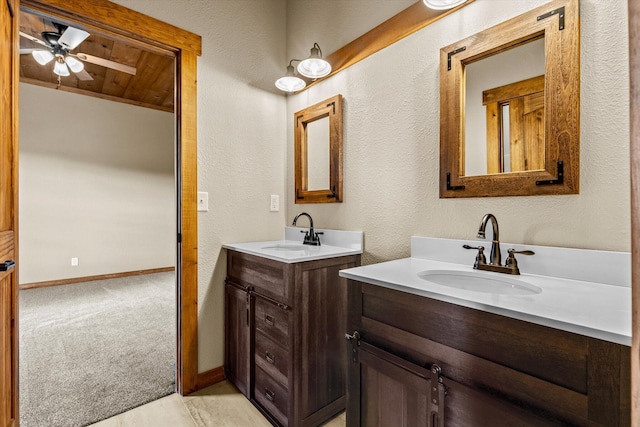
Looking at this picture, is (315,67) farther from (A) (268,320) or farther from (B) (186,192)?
(A) (268,320)

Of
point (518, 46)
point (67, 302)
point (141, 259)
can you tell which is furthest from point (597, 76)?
point (141, 259)

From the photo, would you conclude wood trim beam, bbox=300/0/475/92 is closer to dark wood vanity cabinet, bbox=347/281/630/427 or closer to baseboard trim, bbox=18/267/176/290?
dark wood vanity cabinet, bbox=347/281/630/427

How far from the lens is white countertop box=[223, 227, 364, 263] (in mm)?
1570

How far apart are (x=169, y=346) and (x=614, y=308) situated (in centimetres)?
268

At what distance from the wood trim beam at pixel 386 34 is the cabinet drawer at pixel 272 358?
1.69 meters

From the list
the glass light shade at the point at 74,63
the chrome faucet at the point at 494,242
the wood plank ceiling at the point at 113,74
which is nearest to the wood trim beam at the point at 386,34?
the chrome faucet at the point at 494,242

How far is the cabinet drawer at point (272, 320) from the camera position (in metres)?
1.51

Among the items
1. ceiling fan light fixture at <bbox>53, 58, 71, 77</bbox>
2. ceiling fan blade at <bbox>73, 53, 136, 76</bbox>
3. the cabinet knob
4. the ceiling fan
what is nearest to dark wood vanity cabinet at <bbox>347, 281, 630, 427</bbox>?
the cabinet knob

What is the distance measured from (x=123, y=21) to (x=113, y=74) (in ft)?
8.69

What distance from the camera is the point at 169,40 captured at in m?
1.82

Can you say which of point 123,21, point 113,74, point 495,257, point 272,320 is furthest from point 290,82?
point 113,74

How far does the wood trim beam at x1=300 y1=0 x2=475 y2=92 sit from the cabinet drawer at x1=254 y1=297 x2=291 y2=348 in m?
1.50

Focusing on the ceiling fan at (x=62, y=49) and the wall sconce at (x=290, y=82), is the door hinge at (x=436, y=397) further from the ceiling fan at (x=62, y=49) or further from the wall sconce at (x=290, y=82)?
the ceiling fan at (x=62, y=49)

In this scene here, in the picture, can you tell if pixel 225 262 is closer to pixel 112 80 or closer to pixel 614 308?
pixel 614 308
